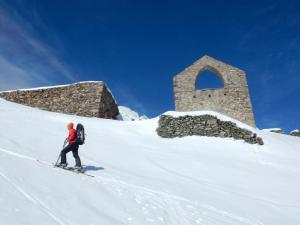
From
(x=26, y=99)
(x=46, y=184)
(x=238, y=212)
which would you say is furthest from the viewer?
(x=26, y=99)

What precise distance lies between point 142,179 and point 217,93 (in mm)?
11856

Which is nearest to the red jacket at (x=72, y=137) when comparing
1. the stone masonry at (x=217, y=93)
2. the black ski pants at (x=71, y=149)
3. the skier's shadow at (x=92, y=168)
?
the black ski pants at (x=71, y=149)

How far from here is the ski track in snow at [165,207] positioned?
187 inches

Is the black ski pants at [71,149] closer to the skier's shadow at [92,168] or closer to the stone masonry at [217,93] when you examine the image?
the skier's shadow at [92,168]

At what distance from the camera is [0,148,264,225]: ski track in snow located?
4.76 m

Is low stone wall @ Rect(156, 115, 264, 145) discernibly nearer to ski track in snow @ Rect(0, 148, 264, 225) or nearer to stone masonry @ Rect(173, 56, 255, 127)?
stone masonry @ Rect(173, 56, 255, 127)

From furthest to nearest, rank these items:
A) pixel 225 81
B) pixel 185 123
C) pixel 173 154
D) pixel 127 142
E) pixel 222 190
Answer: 1. pixel 225 81
2. pixel 185 123
3. pixel 127 142
4. pixel 173 154
5. pixel 222 190

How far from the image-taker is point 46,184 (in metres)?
5.18

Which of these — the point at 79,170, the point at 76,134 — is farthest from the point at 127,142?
the point at 79,170

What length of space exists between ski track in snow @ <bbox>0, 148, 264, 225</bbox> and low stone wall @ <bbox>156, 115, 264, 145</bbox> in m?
7.75

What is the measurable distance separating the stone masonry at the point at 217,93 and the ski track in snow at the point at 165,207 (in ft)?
39.4

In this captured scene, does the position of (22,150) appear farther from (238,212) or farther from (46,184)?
(238,212)

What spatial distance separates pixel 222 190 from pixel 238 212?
1639 millimetres

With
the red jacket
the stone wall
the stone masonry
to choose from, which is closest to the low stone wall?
the stone masonry
